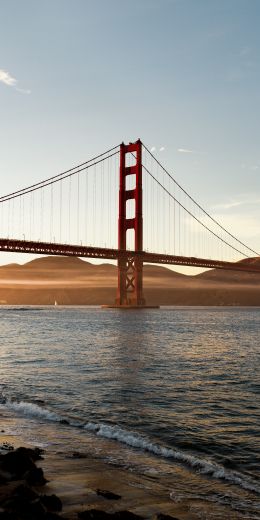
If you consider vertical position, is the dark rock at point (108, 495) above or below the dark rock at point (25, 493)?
below

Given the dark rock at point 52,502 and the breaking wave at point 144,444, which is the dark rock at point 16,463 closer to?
the dark rock at point 52,502

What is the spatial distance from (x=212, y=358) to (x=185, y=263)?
65.3 m

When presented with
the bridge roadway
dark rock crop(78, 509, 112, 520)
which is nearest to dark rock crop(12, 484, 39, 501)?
dark rock crop(78, 509, 112, 520)

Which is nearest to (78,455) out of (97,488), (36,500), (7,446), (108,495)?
(7,446)

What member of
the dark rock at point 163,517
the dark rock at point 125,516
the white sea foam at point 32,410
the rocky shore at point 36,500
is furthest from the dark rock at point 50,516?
the white sea foam at point 32,410

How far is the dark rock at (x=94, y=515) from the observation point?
5.83 m

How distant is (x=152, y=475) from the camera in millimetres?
8031

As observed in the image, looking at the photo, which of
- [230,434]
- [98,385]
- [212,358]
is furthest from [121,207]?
[230,434]

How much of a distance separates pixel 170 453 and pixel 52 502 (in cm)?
346

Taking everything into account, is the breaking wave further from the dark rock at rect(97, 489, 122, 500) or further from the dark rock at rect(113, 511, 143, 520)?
the dark rock at rect(113, 511, 143, 520)

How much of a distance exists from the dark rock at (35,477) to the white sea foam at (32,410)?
473 centimetres

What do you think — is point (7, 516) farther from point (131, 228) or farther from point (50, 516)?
point (131, 228)

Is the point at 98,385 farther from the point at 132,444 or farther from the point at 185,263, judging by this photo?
the point at 185,263

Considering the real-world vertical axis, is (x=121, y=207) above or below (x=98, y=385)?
above
